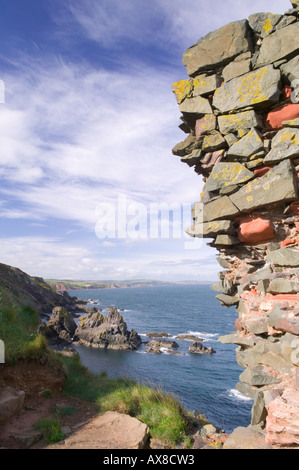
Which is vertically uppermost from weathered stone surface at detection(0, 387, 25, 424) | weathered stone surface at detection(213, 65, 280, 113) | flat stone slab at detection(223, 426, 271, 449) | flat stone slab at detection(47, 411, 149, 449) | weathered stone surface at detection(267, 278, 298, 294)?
weathered stone surface at detection(213, 65, 280, 113)

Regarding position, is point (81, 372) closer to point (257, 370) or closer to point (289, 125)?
point (257, 370)

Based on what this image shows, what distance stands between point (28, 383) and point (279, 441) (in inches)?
270

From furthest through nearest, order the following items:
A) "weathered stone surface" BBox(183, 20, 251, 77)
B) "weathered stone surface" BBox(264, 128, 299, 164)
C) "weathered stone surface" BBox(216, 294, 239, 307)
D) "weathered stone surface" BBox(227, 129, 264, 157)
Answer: "weathered stone surface" BBox(216, 294, 239, 307) < "weathered stone surface" BBox(183, 20, 251, 77) < "weathered stone surface" BBox(227, 129, 264, 157) < "weathered stone surface" BBox(264, 128, 299, 164)

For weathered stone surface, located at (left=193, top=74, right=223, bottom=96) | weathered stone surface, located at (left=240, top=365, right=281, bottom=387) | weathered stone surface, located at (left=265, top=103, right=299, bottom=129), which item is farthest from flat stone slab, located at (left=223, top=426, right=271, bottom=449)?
weathered stone surface, located at (left=193, top=74, right=223, bottom=96)

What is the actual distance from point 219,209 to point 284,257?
1.55 meters

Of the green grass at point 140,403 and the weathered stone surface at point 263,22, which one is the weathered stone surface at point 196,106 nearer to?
the weathered stone surface at point 263,22

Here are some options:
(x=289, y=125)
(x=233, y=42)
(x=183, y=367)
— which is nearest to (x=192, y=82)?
(x=233, y=42)

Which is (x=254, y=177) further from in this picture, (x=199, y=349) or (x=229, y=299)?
(x=199, y=349)

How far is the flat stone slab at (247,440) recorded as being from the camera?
4.06 m

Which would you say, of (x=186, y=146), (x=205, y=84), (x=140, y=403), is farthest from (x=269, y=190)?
(x=140, y=403)

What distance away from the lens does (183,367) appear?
1467 inches

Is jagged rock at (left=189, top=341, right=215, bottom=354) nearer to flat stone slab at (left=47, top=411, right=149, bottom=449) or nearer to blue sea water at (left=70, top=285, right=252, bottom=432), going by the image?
blue sea water at (left=70, top=285, right=252, bottom=432)

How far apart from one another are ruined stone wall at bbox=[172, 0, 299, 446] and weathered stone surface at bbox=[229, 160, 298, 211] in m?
0.02

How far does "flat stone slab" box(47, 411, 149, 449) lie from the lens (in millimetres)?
5668
